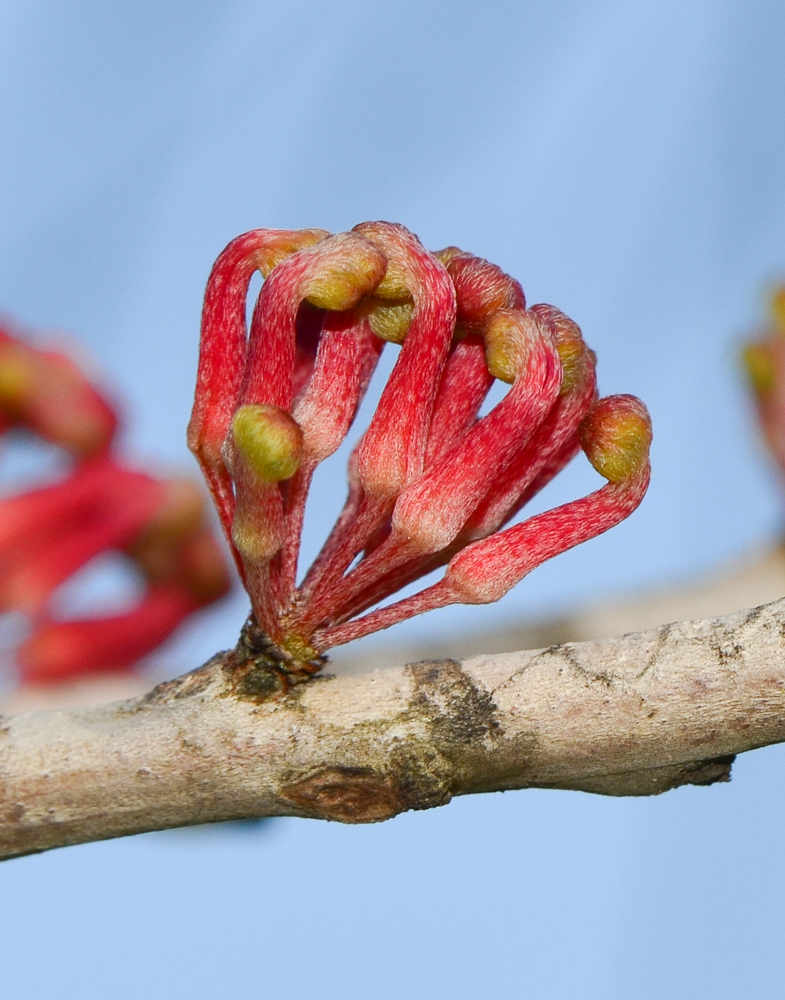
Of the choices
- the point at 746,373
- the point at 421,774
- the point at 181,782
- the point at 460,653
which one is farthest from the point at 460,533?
the point at 746,373

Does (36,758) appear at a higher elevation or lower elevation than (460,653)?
lower

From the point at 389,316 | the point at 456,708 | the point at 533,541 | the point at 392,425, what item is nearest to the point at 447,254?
the point at 389,316

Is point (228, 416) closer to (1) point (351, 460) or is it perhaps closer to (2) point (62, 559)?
(1) point (351, 460)

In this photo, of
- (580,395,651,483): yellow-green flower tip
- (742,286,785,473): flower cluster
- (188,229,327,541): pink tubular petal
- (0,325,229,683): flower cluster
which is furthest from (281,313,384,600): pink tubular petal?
(0,325,229,683): flower cluster

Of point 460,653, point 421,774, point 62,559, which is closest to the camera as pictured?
point 421,774

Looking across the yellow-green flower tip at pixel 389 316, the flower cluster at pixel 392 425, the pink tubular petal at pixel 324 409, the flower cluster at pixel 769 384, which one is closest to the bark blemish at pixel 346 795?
the flower cluster at pixel 392 425

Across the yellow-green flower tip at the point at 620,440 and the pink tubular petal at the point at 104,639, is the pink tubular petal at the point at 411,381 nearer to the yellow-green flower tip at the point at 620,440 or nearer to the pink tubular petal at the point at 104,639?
the yellow-green flower tip at the point at 620,440

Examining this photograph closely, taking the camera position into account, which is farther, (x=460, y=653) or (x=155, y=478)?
(x=155, y=478)

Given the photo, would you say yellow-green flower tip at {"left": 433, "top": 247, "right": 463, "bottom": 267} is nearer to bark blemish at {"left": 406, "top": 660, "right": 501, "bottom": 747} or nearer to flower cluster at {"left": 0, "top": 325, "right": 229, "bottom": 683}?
bark blemish at {"left": 406, "top": 660, "right": 501, "bottom": 747}
